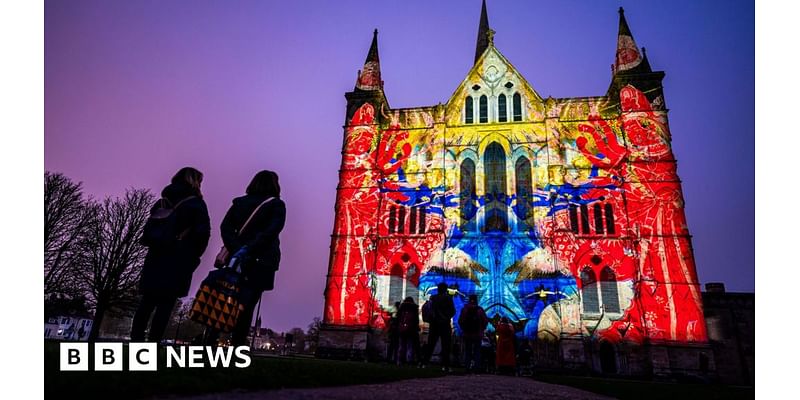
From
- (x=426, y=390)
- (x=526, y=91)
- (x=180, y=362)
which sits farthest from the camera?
(x=526, y=91)

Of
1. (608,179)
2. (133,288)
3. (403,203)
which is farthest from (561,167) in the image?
(133,288)

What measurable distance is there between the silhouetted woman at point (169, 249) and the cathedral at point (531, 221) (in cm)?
1525

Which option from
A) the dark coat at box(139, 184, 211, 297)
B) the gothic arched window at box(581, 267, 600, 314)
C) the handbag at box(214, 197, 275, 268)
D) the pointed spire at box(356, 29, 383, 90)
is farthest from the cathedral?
the dark coat at box(139, 184, 211, 297)

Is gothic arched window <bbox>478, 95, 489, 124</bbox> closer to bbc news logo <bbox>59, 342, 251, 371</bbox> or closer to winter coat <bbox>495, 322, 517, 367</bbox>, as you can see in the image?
winter coat <bbox>495, 322, 517, 367</bbox>

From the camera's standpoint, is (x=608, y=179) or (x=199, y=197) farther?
(x=608, y=179)

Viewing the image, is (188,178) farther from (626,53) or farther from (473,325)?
(626,53)

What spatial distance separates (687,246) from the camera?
1825 cm

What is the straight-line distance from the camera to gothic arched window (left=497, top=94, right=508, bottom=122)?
22.5 m

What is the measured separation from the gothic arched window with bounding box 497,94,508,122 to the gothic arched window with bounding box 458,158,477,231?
289 centimetres

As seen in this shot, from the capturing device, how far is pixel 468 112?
22953 millimetres

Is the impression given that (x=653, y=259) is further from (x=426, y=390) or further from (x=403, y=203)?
(x=426, y=390)

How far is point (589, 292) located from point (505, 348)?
35.2 feet
